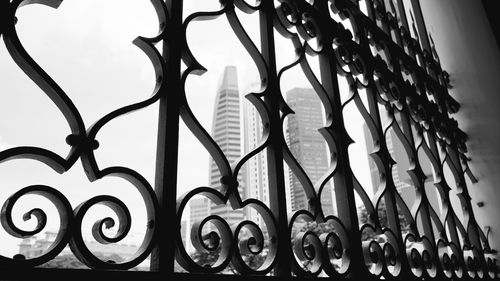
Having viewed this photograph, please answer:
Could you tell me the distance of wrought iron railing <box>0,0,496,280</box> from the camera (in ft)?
1.65

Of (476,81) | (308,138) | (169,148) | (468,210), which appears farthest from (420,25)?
(169,148)

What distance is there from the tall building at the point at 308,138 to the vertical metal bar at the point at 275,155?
0.56ft

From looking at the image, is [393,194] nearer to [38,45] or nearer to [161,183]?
[161,183]

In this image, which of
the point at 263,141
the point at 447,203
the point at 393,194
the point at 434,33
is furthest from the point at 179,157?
the point at 434,33

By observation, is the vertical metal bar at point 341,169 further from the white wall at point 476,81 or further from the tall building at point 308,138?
the white wall at point 476,81

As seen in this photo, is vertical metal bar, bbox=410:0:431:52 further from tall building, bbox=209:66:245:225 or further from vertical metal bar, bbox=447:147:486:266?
tall building, bbox=209:66:245:225

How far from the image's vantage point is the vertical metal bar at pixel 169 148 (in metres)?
0.56

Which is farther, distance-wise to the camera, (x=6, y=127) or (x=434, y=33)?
(x=434, y=33)

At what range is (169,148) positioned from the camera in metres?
0.61

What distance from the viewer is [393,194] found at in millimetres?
1123

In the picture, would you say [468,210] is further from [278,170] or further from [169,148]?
[169,148]

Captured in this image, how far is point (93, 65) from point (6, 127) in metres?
0.19

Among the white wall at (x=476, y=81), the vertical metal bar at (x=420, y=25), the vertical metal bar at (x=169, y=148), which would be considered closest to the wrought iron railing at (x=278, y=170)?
the vertical metal bar at (x=169, y=148)

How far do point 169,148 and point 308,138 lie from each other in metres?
0.55
